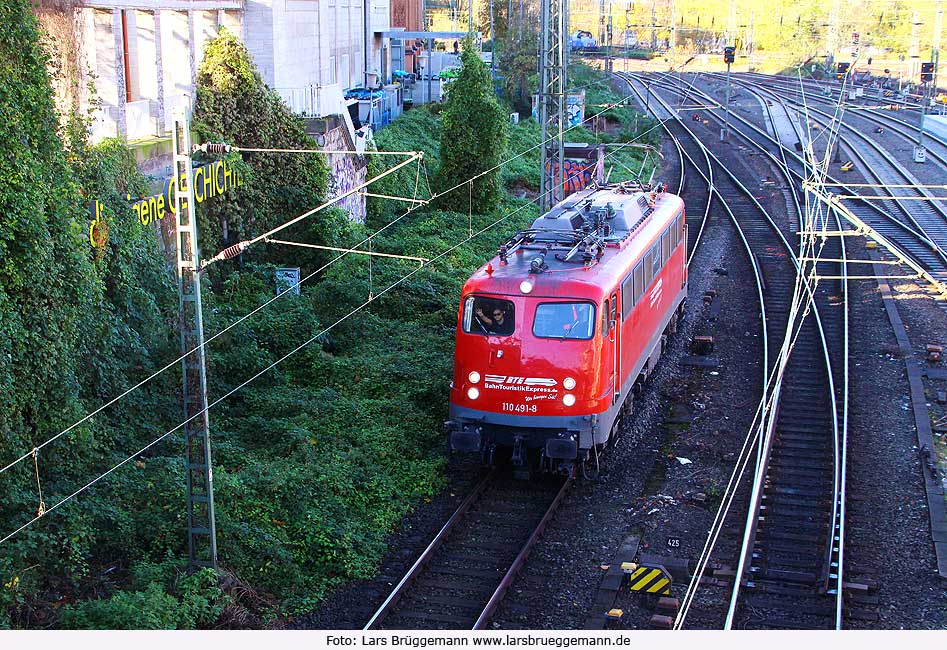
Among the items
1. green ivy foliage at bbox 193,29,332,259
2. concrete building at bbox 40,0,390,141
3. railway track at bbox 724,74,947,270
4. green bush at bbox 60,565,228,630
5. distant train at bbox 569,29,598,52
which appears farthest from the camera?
distant train at bbox 569,29,598,52

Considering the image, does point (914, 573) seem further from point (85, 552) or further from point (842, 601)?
point (85, 552)

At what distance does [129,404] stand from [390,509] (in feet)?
14.5

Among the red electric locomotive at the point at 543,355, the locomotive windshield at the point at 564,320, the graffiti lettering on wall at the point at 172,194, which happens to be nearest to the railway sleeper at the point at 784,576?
the red electric locomotive at the point at 543,355

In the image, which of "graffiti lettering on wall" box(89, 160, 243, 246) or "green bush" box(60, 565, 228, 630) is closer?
"green bush" box(60, 565, 228, 630)

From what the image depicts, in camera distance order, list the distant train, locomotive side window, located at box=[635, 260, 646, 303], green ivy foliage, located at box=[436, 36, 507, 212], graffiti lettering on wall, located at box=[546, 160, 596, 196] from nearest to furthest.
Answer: locomotive side window, located at box=[635, 260, 646, 303] < green ivy foliage, located at box=[436, 36, 507, 212] < graffiti lettering on wall, located at box=[546, 160, 596, 196] < the distant train

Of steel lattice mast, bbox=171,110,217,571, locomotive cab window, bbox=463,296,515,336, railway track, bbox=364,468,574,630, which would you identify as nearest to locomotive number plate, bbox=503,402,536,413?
locomotive cab window, bbox=463,296,515,336

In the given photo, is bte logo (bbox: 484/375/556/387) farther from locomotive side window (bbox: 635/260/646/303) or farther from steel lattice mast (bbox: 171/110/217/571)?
steel lattice mast (bbox: 171/110/217/571)

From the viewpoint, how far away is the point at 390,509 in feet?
45.9

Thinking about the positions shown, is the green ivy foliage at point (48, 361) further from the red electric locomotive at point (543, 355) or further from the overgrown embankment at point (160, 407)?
the red electric locomotive at point (543, 355)

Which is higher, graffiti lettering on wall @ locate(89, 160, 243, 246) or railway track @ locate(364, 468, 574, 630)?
graffiti lettering on wall @ locate(89, 160, 243, 246)

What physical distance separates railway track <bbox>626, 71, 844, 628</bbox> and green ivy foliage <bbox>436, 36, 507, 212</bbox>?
30.4 feet

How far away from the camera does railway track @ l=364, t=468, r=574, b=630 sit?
11578mm

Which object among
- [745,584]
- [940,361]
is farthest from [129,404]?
[940,361]

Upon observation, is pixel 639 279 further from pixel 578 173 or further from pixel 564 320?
pixel 578 173
